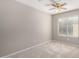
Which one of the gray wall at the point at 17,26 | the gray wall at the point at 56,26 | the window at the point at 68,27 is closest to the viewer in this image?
the gray wall at the point at 17,26

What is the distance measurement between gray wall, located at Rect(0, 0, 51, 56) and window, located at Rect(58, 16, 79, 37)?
220 centimetres

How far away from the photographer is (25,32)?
12.2 ft

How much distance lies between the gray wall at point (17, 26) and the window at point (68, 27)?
2.20 metres

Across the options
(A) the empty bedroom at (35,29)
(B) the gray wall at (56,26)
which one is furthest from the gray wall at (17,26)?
(B) the gray wall at (56,26)

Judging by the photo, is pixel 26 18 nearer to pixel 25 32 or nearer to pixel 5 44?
pixel 25 32

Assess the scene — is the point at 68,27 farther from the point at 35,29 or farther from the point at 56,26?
the point at 35,29

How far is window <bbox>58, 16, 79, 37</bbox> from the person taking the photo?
5230mm

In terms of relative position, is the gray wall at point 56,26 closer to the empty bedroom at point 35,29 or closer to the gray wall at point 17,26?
the empty bedroom at point 35,29

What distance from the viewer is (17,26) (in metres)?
3.28

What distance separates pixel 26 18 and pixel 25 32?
0.73 metres

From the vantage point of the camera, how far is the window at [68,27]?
17.2 feet

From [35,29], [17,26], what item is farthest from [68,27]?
[17,26]

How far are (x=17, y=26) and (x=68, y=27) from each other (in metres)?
4.07

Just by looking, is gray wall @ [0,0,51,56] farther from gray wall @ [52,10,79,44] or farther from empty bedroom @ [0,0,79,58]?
gray wall @ [52,10,79,44]
